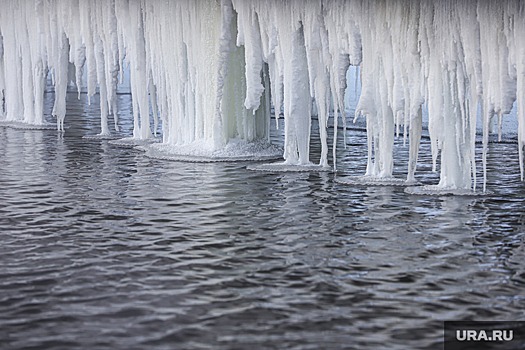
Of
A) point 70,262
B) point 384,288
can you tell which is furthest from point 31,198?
point 384,288

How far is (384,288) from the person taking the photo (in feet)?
27.0

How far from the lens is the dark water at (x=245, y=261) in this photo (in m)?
7.08

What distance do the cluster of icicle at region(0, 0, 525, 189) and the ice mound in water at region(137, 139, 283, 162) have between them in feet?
0.57

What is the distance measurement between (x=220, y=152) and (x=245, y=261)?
319 inches

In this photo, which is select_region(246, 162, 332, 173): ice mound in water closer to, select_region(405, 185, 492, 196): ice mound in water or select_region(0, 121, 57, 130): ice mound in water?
select_region(405, 185, 492, 196): ice mound in water

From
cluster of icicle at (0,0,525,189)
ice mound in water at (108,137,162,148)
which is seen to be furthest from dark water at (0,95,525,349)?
ice mound in water at (108,137,162,148)

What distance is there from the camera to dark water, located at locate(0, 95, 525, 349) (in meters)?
7.08

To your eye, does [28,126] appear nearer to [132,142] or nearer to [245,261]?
[132,142]

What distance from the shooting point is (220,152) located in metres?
17.2

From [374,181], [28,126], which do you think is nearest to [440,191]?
[374,181]

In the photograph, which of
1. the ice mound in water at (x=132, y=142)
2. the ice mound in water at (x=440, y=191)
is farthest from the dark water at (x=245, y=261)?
the ice mound in water at (x=132, y=142)

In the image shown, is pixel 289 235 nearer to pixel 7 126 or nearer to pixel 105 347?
pixel 105 347

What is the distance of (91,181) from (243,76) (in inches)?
170

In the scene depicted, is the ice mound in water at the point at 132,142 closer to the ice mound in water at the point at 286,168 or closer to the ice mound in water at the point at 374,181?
the ice mound in water at the point at 286,168
